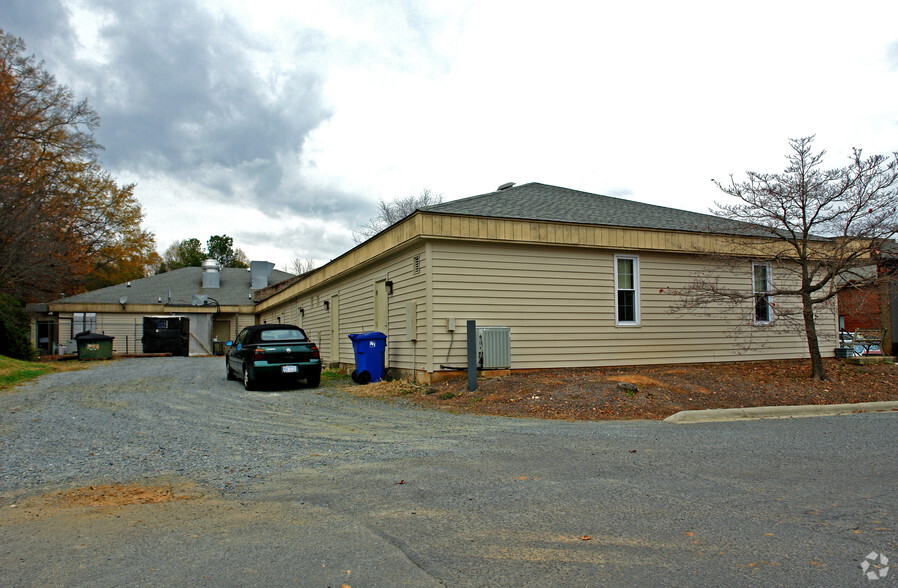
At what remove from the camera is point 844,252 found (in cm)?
1202

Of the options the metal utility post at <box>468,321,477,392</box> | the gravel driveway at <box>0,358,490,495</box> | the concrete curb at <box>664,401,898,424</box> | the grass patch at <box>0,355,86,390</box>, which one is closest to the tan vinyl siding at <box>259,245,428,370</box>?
the metal utility post at <box>468,321,477,392</box>

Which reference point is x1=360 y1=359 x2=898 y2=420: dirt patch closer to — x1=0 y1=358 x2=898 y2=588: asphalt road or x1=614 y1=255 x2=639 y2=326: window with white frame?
x1=0 y1=358 x2=898 y2=588: asphalt road

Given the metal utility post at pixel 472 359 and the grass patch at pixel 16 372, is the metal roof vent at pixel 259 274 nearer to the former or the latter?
the grass patch at pixel 16 372

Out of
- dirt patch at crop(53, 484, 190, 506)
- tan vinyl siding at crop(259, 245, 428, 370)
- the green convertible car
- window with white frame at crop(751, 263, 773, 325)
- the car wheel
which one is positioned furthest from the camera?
window with white frame at crop(751, 263, 773, 325)

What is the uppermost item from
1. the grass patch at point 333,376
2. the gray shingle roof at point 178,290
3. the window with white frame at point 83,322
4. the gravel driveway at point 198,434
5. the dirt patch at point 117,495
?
the gray shingle roof at point 178,290

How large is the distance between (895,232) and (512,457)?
10356mm

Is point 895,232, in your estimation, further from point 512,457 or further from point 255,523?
point 255,523

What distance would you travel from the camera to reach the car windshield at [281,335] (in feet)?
45.4

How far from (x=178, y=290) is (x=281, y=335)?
27.5 m

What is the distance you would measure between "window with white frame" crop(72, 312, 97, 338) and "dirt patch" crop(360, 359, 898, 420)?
1059 inches

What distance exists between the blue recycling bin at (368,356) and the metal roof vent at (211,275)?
28670 mm

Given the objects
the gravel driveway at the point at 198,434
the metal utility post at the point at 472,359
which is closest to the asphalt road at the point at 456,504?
the gravel driveway at the point at 198,434

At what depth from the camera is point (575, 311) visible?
13.5 meters

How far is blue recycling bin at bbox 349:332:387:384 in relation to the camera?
13664 millimetres
